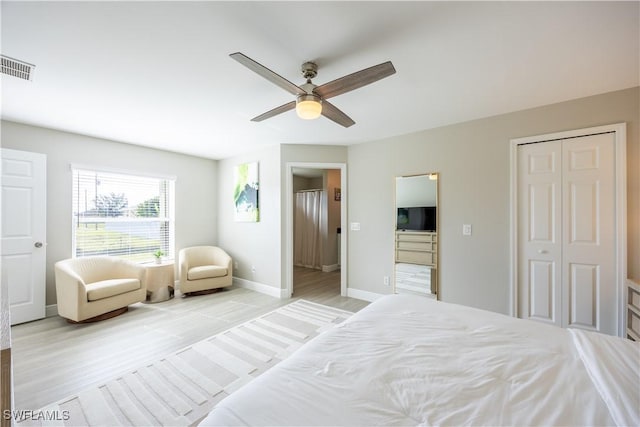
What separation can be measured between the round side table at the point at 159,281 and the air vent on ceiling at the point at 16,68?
2548mm

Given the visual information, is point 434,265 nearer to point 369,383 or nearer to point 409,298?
point 409,298

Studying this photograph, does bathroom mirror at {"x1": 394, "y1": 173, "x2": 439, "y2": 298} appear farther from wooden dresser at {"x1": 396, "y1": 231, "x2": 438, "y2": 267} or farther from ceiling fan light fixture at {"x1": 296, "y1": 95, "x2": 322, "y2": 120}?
ceiling fan light fixture at {"x1": 296, "y1": 95, "x2": 322, "y2": 120}

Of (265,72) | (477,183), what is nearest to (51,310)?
(265,72)

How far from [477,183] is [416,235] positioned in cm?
99

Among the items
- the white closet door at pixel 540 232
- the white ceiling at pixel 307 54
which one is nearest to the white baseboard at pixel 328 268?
the white closet door at pixel 540 232

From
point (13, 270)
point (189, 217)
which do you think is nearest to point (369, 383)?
point (13, 270)

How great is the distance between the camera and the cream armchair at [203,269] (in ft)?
13.0

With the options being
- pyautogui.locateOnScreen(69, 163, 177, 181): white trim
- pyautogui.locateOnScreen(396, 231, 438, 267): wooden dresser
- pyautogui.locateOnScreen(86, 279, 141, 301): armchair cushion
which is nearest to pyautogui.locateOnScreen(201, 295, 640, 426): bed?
pyautogui.locateOnScreen(396, 231, 438, 267): wooden dresser

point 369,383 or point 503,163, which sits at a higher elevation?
point 503,163

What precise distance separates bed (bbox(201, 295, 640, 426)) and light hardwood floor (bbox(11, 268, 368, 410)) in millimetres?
1993

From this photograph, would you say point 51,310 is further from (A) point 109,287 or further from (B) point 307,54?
(B) point 307,54

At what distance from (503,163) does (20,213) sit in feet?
18.9

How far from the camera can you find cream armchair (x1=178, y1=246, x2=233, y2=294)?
3.98m

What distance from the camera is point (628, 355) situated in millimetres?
1082
